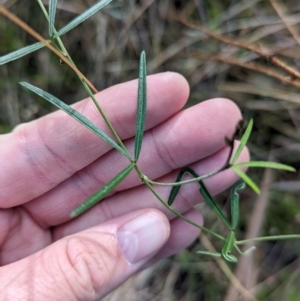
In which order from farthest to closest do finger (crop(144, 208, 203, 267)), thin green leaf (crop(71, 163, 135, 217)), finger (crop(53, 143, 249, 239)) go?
finger (crop(144, 208, 203, 267)) < finger (crop(53, 143, 249, 239)) < thin green leaf (crop(71, 163, 135, 217))

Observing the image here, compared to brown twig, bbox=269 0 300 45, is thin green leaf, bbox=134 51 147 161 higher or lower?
higher

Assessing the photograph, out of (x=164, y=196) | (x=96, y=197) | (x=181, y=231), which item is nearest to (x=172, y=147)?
(x=164, y=196)

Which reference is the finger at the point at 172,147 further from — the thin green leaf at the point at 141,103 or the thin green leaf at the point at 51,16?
the thin green leaf at the point at 51,16

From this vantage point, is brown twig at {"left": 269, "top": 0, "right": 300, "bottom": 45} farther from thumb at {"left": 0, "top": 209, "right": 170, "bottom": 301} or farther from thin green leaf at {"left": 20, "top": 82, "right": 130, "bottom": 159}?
thin green leaf at {"left": 20, "top": 82, "right": 130, "bottom": 159}

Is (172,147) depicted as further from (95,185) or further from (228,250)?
(228,250)

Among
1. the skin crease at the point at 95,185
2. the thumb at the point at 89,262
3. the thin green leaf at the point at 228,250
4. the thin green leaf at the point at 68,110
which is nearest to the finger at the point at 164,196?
the skin crease at the point at 95,185

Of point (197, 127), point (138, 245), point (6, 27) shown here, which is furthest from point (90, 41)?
point (138, 245)

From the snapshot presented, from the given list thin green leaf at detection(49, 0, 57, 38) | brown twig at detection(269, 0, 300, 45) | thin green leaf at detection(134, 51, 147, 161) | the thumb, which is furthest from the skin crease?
brown twig at detection(269, 0, 300, 45)

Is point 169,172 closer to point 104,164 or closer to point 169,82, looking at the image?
point 104,164
